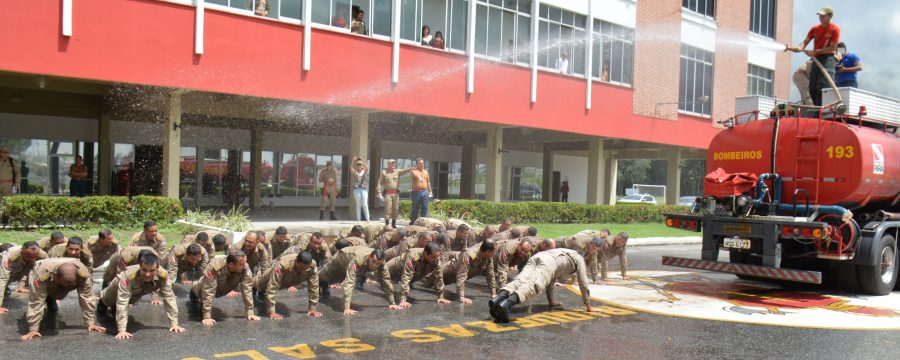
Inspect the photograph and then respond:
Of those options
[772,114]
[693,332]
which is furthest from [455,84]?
[693,332]

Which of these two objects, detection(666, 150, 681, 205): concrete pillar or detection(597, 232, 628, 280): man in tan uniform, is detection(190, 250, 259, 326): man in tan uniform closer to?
detection(597, 232, 628, 280): man in tan uniform

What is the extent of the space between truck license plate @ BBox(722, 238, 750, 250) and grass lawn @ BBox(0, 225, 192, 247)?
9.03 metres

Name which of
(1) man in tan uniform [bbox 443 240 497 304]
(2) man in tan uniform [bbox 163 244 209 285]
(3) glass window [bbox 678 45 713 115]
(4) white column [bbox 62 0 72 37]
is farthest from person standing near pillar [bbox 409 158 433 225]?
(3) glass window [bbox 678 45 713 115]

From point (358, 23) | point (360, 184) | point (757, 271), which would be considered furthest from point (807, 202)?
point (358, 23)

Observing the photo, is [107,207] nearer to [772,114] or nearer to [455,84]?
[455,84]

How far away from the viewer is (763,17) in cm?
3256

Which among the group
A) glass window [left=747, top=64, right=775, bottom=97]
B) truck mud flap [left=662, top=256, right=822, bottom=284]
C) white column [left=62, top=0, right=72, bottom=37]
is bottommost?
truck mud flap [left=662, top=256, right=822, bottom=284]

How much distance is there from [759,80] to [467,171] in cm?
1460

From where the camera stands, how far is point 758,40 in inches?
1280

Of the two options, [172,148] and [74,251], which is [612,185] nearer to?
[172,148]

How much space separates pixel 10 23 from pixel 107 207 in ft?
13.2

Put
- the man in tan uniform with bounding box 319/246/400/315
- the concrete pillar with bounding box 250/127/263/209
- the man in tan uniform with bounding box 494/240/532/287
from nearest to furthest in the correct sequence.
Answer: the man in tan uniform with bounding box 319/246/400/315 → the man in tan uniform with bounding box 494/240/532/287 → the concrete pillar with bounding box 250/127/263/209

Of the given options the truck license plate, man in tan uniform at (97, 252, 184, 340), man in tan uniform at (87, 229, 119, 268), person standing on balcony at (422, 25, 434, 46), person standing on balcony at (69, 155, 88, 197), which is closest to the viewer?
man in tan uniform at (97, 252, 184, 340)

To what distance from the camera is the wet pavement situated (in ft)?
20.8
